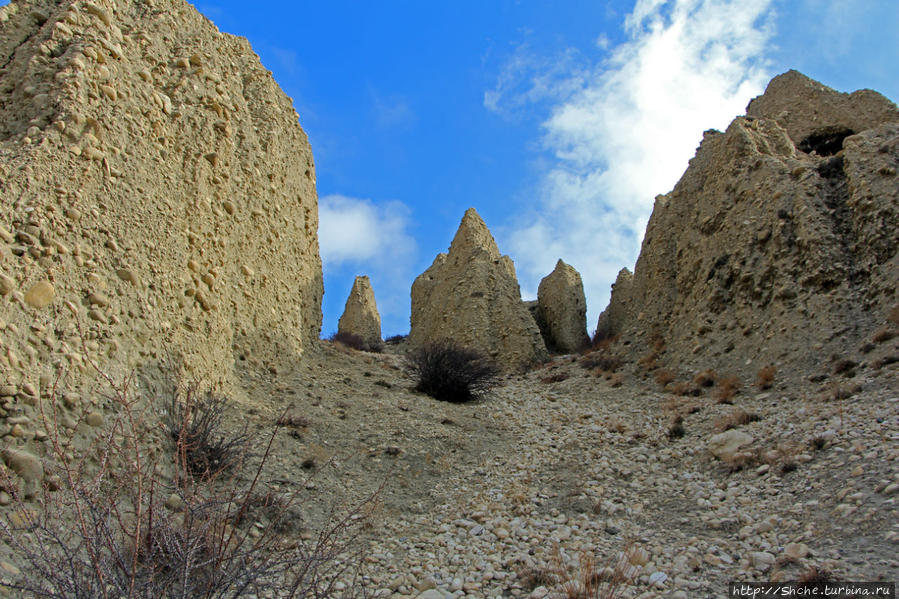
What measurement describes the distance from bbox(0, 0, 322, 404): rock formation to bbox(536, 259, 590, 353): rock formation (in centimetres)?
1463

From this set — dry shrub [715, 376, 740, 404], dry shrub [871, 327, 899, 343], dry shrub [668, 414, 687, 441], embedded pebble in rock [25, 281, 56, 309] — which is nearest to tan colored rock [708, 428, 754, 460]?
dry shrub [668, 414, 687, 441]

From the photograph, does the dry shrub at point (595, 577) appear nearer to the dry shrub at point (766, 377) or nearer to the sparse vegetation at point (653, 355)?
the dry shrub at point (766, 377)

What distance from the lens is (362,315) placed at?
2869cm

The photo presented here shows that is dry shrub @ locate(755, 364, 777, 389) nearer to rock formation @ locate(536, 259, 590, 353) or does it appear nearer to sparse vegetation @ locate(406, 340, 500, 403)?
sparse vegetation @ locate(406, 340, 500, 403)

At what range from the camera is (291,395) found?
10500 millimetres

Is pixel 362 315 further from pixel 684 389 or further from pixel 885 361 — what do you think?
pixel 885 361

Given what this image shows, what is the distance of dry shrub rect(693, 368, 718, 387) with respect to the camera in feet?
40.8

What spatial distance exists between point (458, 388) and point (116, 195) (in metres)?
9.00

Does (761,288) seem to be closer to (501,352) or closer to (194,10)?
(501,352)

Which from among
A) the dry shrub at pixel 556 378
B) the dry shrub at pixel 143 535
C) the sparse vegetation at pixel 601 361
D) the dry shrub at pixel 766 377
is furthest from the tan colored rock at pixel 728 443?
the dry shrub at pixel 556 378

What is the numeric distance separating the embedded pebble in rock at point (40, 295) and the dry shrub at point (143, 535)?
3.47ft

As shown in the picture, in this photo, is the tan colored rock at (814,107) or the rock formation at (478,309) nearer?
the tan colored rock at (814,107)

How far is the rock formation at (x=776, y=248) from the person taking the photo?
11.6 meters

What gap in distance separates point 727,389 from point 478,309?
10.4m
